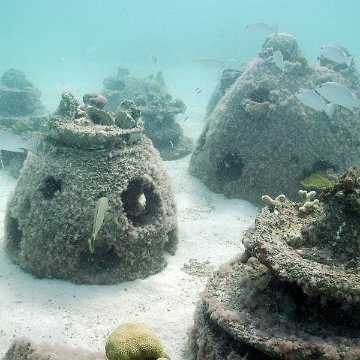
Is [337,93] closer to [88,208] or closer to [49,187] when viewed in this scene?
[88,208]

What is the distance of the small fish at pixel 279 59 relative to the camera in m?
8.90

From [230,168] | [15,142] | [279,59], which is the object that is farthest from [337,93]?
[15,142]

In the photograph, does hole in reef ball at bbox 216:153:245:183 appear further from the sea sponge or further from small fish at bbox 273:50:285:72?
the sea sponge

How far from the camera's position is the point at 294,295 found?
3162mm

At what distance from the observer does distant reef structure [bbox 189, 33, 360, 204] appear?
8.22 metres

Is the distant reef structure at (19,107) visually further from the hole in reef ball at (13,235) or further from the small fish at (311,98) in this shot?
the small fish at (311,98)

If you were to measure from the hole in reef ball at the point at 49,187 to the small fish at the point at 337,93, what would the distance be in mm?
5187

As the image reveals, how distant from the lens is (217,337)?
3.25m

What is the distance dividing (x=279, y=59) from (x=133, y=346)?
7969 millimetres

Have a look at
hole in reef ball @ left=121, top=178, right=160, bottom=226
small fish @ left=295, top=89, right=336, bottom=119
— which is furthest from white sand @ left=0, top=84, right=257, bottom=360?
small fish @ left=295, top=89, right=336, bottom=119

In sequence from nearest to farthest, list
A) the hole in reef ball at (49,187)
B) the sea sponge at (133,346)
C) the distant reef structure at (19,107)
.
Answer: the sea sponge at (133,346) < the hole in reef ball at (49,187) < the distant reef structure at (19,107)

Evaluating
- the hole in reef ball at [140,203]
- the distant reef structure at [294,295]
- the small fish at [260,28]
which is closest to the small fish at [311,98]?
the hole in reef ball at [140,203]

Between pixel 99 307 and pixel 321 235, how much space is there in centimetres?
290

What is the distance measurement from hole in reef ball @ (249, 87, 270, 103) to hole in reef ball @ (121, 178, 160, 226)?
463 cm
